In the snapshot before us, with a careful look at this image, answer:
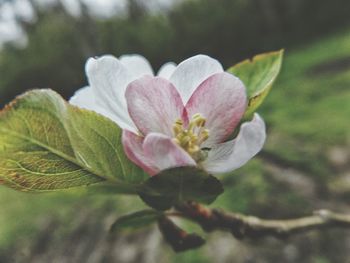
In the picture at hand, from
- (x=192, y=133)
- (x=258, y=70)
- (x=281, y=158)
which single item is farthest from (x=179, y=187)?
(x=281, y=158)

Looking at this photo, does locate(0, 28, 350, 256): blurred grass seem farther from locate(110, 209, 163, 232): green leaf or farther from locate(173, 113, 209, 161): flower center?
locate(173, 113, 209, 161): flower center

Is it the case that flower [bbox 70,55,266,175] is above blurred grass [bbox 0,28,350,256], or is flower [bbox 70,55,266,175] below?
above

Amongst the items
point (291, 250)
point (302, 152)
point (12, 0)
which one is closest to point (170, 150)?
point (291, 250)

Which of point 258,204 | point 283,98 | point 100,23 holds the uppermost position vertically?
point 100,23

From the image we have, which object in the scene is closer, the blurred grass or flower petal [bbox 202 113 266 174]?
flower petal [bbox 202 113 266 174]

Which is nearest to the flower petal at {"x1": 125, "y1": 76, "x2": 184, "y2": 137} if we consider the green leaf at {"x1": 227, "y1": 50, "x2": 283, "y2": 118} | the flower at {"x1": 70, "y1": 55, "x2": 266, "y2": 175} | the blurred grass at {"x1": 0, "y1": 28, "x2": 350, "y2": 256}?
the flower at {"x1": 70, "y1": 55, "x2": 266, "y2": 175}

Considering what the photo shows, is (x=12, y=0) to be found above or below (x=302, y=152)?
above

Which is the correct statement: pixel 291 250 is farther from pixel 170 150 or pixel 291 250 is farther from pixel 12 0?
pixel 12 0
